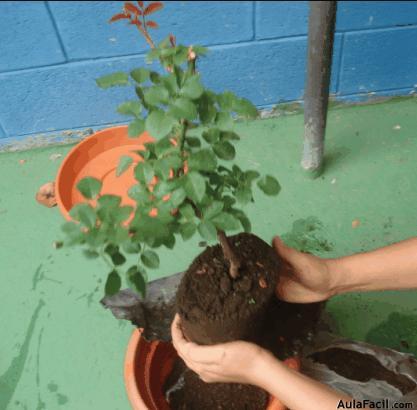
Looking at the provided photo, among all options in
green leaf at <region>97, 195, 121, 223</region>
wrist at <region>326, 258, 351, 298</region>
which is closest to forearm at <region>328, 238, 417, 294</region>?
wrist at <region>326, 258, 351, 298</region>

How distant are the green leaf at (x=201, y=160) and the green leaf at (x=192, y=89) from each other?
0.08m

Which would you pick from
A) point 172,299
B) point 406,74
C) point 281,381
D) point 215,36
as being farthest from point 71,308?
point 406,74

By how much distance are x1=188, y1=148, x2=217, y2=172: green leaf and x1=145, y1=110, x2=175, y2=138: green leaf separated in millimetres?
66

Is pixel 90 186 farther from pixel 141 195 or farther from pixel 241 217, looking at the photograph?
pixel 241 217

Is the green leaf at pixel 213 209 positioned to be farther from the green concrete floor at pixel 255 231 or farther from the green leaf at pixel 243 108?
the green concrete floor at pixel 255 231

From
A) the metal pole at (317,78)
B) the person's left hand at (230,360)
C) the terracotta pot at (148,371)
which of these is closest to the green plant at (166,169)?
the person's left hand at (230,360)

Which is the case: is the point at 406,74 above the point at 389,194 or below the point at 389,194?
above

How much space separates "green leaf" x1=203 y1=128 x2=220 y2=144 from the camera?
0.63 m

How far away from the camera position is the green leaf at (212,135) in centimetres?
63

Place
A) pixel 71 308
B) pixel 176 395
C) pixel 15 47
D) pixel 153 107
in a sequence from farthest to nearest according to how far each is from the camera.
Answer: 1. pixel 15 47
2. pixel 71 308
3. pixel 176 395
4. pixel 153 107

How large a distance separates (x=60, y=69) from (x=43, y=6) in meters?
0.24

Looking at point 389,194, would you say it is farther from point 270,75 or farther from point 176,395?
point 176,395

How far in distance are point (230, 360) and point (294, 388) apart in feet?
0.41

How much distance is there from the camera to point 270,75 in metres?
1.72
